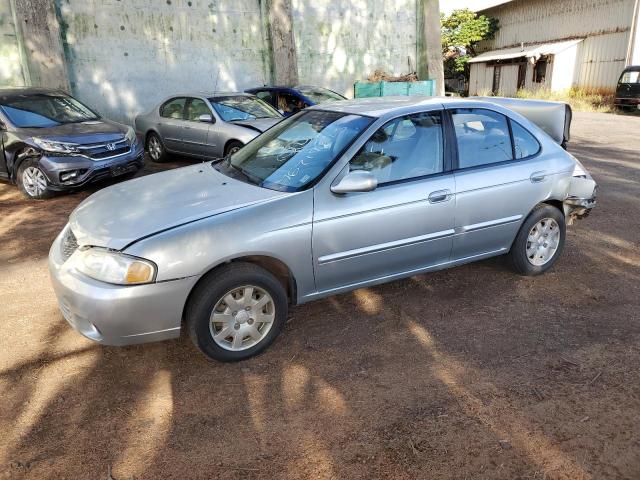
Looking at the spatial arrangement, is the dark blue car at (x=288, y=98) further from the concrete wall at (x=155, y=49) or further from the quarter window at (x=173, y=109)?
the concrete wall at (x=155, y=49)

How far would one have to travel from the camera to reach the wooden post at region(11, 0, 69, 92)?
1138 centimetres

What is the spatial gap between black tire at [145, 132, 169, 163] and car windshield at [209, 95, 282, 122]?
157cm

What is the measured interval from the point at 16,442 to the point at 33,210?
5228mm

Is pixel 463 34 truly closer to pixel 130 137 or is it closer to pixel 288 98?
pixel 288 98

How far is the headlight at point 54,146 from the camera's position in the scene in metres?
7.29

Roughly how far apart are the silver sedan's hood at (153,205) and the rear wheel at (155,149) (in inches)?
253

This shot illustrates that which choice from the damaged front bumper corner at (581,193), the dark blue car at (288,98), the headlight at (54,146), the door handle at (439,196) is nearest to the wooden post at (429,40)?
the dark blue car at (288,98)

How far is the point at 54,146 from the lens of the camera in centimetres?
730

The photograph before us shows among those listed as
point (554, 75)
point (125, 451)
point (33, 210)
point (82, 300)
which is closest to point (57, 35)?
point (33, 210)

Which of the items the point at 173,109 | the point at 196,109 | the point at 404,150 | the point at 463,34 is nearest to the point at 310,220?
the point at 404,150

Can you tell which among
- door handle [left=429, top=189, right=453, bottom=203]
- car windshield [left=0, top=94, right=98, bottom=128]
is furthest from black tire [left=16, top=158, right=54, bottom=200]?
door handle [left=429, top=189, right=453, bottom=203]

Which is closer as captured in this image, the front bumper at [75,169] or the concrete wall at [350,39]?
the front bumper at [75,169]

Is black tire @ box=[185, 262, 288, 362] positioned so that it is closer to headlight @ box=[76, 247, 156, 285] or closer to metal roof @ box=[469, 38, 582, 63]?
headlight @ box=[76, 247, 156, 285]

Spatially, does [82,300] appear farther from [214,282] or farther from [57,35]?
[57,35]
